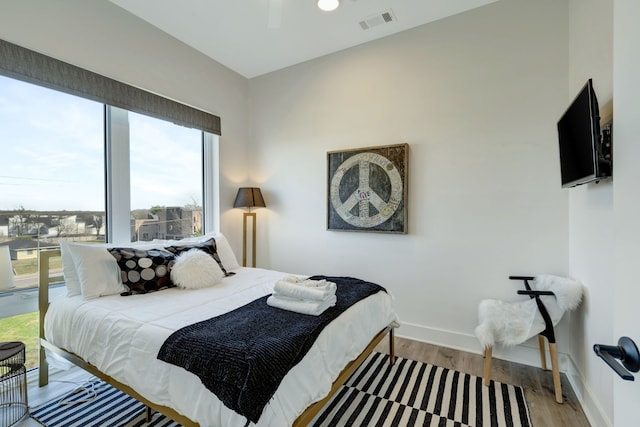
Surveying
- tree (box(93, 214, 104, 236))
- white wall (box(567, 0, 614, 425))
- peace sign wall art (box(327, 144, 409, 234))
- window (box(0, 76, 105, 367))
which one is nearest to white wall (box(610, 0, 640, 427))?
white wall (box(567, 0, 614, 425))

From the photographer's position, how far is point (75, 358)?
1844mm

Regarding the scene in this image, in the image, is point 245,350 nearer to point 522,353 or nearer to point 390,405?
point 390,405

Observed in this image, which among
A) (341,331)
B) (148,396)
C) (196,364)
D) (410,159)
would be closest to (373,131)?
(410,159)

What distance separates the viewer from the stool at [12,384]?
5.52 ft

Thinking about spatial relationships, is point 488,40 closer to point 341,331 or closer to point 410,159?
point 410,159

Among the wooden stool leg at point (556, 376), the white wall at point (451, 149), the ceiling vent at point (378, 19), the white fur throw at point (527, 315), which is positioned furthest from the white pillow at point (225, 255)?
the wooden stool leg at point (556, 376)

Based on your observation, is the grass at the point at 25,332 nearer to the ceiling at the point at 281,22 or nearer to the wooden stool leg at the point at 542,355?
the ceiling at the point at 281,22

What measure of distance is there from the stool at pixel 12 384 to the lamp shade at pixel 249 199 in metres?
→ 2.14

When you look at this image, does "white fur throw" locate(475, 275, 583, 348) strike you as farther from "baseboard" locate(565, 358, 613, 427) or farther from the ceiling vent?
the ceiling vent

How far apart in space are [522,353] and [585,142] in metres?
1.80

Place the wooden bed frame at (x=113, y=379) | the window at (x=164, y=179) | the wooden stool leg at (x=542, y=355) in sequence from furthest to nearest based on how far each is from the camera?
1. the window at (x=164, y=179)
2. the wooden stool leg at (x=542, y=355)
3. the wooden bed frame at (x=113, y=379)

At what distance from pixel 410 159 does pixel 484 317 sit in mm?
1515

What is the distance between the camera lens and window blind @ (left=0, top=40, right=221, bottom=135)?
1929 mm

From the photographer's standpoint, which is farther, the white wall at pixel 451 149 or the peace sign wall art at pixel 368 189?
the peace sign wall art at pixel 368 189
